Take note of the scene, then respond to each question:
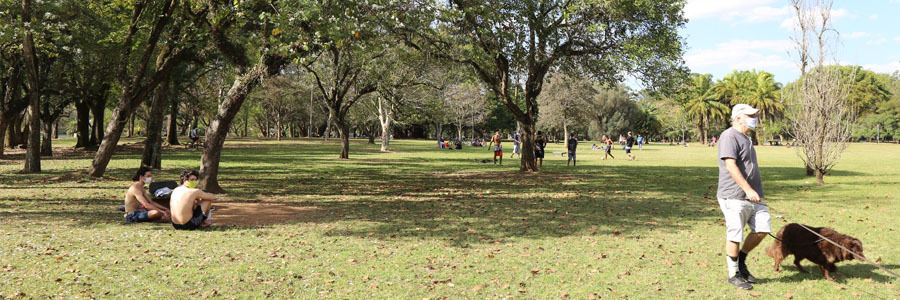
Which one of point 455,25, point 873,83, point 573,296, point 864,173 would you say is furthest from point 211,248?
point 873,83

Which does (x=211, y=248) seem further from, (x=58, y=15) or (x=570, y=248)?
(x=58, y=15)

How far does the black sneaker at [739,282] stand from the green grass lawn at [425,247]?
10cm

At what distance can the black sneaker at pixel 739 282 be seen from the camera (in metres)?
5.42

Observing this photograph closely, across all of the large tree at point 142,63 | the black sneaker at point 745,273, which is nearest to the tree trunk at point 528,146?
the large tree at point 142,63

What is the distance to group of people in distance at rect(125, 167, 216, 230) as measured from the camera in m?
8.11

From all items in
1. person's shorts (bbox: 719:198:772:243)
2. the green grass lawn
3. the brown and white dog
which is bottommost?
the green grass lawn

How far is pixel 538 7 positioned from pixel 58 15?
16.4 metres

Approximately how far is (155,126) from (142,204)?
1037 cm

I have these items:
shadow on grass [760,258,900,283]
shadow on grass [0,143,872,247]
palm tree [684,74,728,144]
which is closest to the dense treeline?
shadow on grass [0,143,872,247]

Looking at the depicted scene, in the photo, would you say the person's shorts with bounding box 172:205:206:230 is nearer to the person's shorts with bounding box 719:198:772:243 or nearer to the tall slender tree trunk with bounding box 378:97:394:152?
the person's shorts with bounding box 719:198:772:243

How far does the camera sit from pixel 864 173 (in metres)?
20.6

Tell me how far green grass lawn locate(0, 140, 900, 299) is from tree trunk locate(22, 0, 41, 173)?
215cm

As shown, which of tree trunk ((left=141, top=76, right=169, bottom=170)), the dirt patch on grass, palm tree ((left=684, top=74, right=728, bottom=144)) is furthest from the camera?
palm tree ((left=684, top=74, right=728, bottom=144))

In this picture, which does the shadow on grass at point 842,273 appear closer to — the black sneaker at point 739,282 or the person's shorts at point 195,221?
the black sneaker at point 739,282
